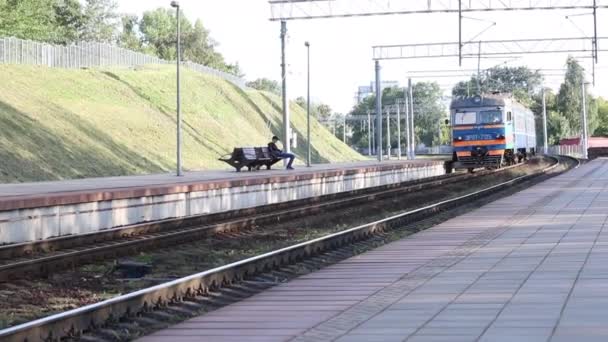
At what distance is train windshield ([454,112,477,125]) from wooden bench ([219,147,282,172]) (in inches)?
351

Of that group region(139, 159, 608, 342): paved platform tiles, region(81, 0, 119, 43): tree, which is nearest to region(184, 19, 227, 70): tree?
region(81, 0, 119, 43): tree

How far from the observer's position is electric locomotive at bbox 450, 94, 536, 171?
4997cm

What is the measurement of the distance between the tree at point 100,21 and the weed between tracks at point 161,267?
299 ft

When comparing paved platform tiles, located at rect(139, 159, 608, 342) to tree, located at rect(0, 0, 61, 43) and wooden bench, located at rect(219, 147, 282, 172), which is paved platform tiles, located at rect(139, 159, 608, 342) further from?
tree, located at rect(0, 0, 61, 43)

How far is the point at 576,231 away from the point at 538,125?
139669 mm

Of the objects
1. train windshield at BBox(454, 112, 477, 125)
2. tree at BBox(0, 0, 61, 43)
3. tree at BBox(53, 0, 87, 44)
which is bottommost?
train windshield at BBox(454, 112, 477, 125)

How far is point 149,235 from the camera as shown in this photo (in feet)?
73.1

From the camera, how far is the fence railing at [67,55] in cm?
6094

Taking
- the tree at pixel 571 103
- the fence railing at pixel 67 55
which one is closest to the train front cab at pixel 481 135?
the fence railing at pixel 67 55

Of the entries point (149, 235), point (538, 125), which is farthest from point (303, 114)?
point (149, 235)

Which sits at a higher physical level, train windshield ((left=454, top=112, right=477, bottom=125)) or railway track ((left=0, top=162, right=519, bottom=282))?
train windshield ((left=454, top=112, right=477, bottom=125))

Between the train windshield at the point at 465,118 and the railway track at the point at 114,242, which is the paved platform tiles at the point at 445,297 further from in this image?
the train windshield at the point at 465,118

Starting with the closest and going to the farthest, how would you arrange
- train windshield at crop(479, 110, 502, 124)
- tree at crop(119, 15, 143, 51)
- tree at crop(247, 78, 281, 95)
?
train windshield at crop(479, 110, 502, 124)
tree at crop(119, 15, 143, 51)
tree at crop(247, 78, 281, 95)

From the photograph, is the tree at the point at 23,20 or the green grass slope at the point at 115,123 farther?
the tree at the point at 23,20
